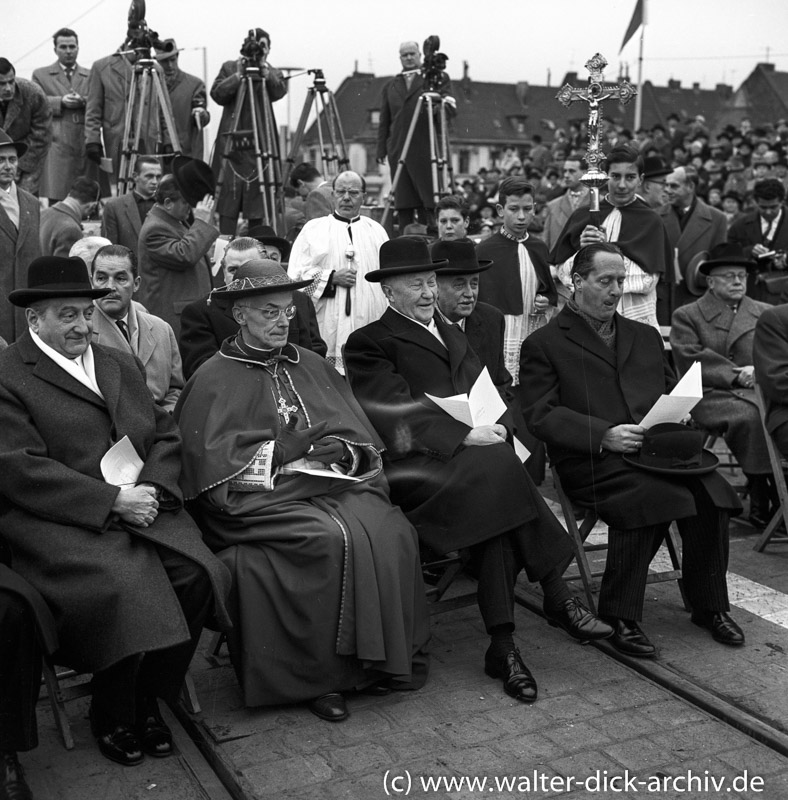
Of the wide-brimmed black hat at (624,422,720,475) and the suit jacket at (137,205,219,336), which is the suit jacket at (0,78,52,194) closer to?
the suit jacket at (137,205,219,336)

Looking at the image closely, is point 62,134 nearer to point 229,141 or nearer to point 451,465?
point 229,141

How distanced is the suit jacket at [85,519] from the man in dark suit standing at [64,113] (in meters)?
6.40

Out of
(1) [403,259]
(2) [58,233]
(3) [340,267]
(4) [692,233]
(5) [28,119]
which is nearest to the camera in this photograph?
(1) [403,259]

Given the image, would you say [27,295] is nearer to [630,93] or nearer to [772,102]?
[630,93]

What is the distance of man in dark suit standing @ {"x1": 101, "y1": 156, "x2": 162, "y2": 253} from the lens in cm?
758

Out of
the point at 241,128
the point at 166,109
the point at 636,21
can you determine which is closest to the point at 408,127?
the point at 241,128

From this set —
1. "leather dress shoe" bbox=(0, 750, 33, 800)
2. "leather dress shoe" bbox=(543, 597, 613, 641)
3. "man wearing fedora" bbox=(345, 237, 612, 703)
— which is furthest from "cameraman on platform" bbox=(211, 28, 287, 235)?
"leather dress shoe" bbox=(0, 750, 33, 800)

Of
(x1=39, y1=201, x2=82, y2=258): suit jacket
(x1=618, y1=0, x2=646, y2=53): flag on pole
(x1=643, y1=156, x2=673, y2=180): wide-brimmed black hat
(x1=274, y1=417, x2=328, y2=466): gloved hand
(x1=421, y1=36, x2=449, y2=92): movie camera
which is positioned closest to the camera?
(x1=274, y1=417, x2=328, y2=466): gloved hand

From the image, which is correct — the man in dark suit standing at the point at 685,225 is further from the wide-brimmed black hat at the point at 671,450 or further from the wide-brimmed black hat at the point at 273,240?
the wide-brimmed black hat at the point at 671,450

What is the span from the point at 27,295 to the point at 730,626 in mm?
3329

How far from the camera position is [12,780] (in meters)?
3.62

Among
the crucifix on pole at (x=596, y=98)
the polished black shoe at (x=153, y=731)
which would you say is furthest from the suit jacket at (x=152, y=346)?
the crucifix on pole at (x=596, y=98)

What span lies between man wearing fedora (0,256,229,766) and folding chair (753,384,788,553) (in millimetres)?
3343

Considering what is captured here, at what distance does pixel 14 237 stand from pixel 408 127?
4.53 m
